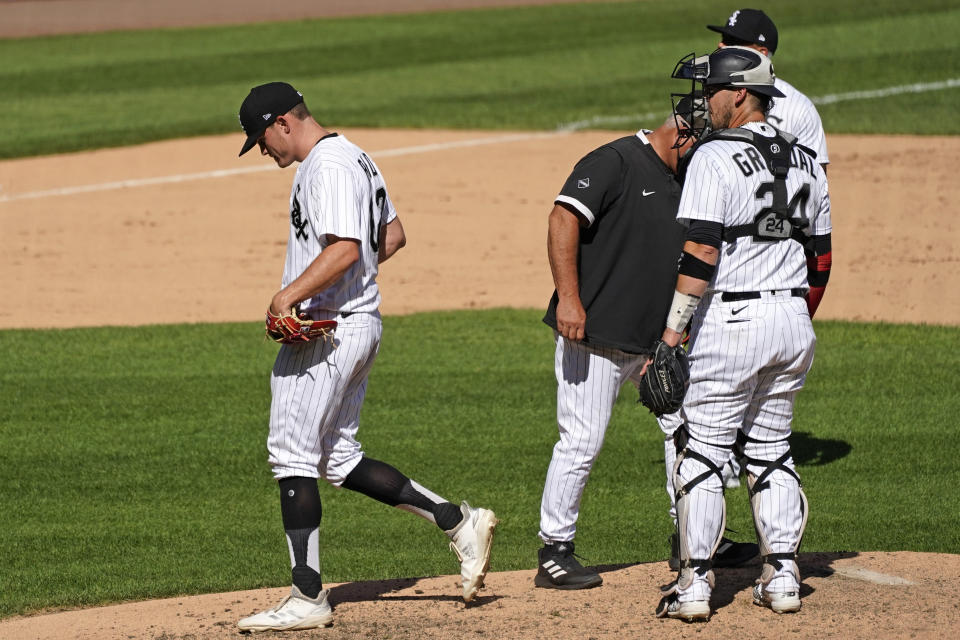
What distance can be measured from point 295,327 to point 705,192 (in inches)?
58.9

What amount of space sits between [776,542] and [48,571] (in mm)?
3230

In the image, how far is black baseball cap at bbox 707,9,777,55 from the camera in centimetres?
693

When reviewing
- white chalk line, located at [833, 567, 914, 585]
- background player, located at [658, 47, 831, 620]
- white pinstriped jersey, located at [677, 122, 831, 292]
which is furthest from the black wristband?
white chalk line, located at [833, 567, 914, 585]

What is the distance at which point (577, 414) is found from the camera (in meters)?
5.48

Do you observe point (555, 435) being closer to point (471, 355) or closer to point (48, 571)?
point (471, 355)

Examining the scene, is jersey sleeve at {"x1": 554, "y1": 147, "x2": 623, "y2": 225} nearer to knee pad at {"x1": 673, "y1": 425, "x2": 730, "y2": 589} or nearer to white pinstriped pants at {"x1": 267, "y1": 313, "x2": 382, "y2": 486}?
white pinstriped pants at {"x1": 267, "y1": 313, "x2": 382, "y2": 486}

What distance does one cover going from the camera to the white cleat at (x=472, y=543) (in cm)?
516

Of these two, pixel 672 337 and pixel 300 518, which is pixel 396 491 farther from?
pixel 672 337

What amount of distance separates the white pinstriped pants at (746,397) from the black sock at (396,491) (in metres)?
0.95

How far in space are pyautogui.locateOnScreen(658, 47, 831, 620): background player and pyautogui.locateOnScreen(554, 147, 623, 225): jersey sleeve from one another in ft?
1.92

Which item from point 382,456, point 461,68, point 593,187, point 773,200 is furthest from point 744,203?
point 461,68

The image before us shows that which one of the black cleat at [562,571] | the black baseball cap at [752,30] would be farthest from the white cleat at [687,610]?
the black baseball cap at [752,30]

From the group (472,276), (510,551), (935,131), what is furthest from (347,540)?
(935,131)

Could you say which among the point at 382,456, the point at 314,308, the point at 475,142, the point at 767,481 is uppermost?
the point at 475,142
